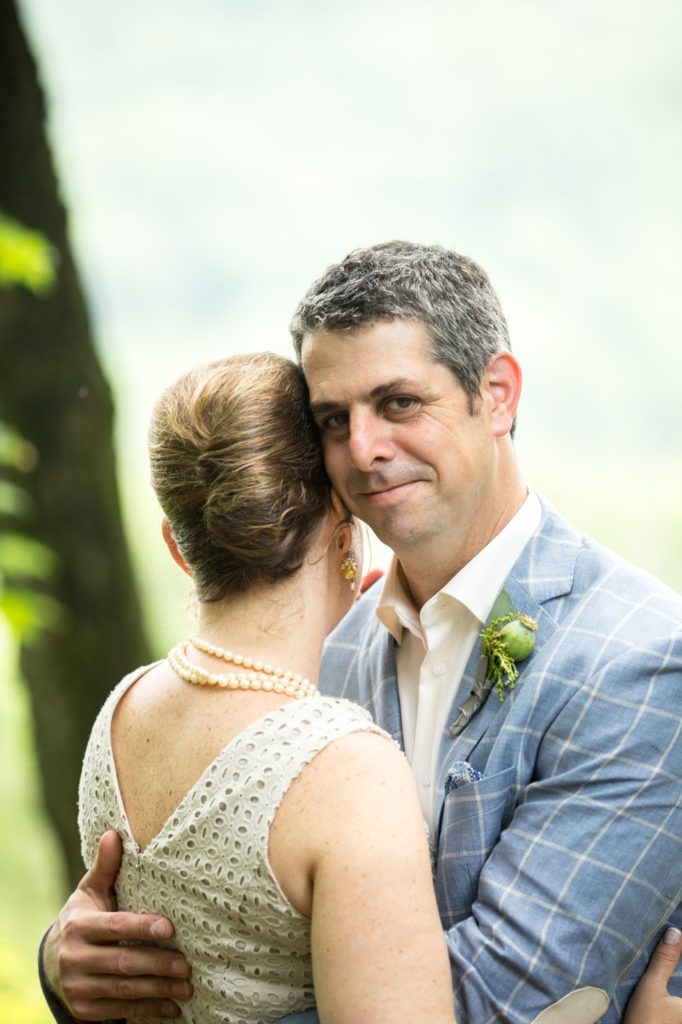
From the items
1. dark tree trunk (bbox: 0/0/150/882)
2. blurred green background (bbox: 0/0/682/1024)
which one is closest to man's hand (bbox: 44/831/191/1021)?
dark tree trunk (bbox: 0/0/150/882)

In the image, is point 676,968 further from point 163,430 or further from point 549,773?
point 163,430

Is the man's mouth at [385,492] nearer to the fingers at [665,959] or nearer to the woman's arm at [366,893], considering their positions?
the woman's arm at [366,893]

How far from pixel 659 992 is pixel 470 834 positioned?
1.58 ft

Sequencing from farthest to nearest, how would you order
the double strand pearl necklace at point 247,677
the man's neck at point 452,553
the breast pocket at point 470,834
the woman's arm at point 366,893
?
the man's neck at point 452,553, the breast pocket at point 470,834, the double strand pearl necklace at point 247,677, the woman's arm at point 366,893

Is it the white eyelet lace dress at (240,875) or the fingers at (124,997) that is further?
the fingers at (124,997)

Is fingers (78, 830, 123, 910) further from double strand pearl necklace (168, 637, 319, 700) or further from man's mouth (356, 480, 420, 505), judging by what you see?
man's mouth (356, 480, 420, 505)

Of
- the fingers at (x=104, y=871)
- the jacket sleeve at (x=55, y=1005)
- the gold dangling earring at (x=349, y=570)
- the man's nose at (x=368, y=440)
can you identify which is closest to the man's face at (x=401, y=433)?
the man's nose at (x=368, y=440)

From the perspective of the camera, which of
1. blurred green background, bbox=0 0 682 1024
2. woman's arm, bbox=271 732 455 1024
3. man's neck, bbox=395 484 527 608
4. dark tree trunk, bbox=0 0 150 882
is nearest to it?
woman's arm, bbox=271 732 455 1024

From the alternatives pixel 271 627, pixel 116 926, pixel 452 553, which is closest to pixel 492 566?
pixel 452 553

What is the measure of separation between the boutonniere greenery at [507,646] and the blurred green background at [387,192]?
4.99m

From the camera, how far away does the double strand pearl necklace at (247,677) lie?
2102 millimetres

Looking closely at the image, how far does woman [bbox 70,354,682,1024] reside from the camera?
1.88m

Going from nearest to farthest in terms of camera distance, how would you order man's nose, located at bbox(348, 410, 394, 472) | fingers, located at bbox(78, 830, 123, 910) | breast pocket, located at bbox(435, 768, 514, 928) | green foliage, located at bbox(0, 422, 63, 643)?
1. fingers, located at bbox(78, 830, 123, 910)
2. breast pocket, located at bbox(435, 768, 514, 928)
3. man's nose, located at bbox(348, 410, 394, 472)
4. green foliage, located at bbox(0, 422, 63, 643)

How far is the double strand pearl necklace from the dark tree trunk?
3.05m
